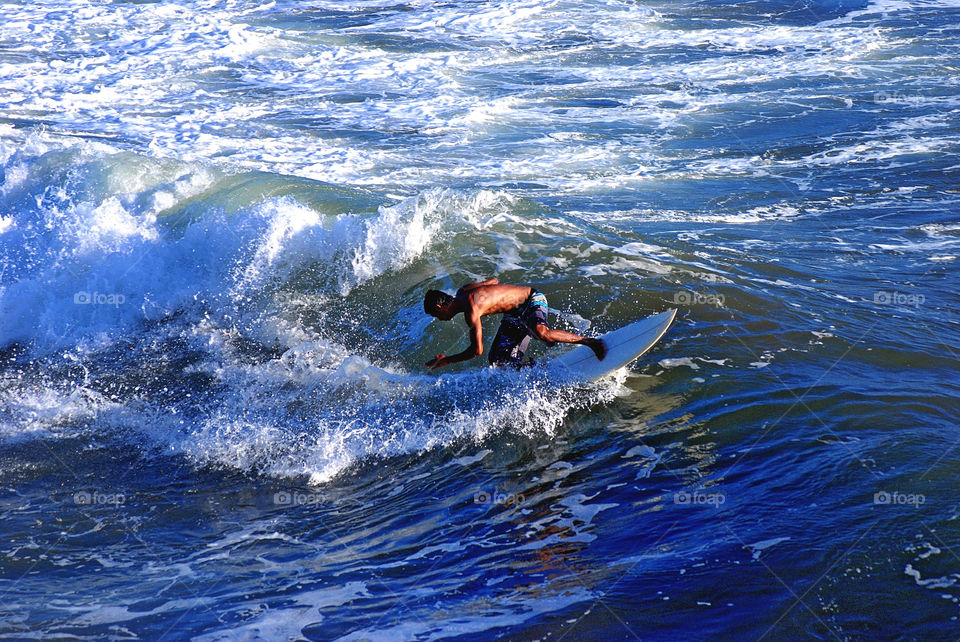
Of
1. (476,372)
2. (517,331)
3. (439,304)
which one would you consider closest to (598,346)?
(517,331)

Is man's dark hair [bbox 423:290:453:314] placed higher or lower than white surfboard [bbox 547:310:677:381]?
higher

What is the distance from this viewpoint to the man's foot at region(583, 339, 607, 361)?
263 inches

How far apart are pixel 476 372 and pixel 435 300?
101 centimetres

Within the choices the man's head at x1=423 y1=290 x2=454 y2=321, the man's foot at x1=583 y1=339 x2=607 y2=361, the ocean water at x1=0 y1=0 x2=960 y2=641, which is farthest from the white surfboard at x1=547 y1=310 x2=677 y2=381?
the man's head at x1=423 y1=290 x2=454 y2=321

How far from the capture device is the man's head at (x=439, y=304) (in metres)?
6.25

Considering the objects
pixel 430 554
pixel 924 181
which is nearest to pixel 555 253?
pixel 430 554

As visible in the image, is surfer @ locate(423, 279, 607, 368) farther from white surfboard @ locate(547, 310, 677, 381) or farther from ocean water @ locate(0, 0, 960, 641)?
ocean water @ locate(0, 0, 960, 641)

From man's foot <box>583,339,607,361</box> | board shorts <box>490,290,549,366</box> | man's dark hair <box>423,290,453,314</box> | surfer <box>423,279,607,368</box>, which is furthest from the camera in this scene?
board shorts <box>490,290,549,366</box>

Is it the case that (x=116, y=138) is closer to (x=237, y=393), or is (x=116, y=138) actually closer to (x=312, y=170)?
(x=312, y=170)

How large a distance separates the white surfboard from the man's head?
107 centimetres

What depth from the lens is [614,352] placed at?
6.73 m

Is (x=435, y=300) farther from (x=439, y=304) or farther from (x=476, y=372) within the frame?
(x=476, y=372)

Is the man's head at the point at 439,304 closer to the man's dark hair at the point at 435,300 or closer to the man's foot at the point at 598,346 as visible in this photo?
the man's dark hair at the point at 435,300

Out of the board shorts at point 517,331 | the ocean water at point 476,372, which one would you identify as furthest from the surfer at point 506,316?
the ocean water at point 476,372
